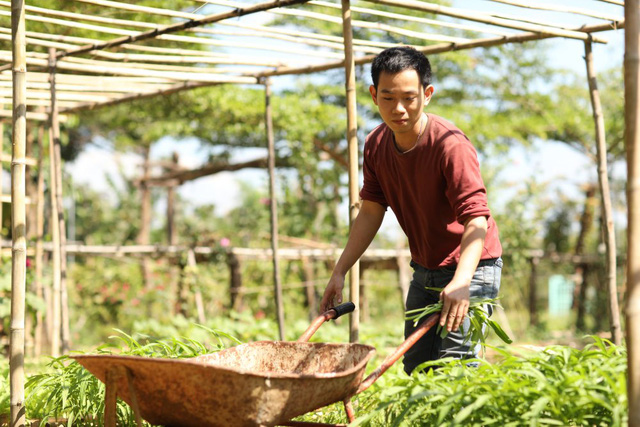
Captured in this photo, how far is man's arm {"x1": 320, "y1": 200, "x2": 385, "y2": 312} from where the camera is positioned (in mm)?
2930

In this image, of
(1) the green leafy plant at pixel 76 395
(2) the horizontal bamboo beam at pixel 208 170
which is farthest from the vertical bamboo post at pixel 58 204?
(2) the horizontal bamboo beam at pixel 208 170

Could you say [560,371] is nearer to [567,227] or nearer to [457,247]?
[457,247]

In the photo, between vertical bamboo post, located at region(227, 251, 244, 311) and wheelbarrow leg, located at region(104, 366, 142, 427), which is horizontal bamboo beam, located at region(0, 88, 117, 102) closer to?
vertical bamboo post, located at region(227, 251, 244, 311)

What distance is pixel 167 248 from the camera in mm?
8430

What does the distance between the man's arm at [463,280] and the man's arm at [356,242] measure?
0.63 meters

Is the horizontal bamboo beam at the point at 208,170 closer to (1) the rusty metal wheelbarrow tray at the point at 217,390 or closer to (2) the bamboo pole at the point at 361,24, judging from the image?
(2) the bamboo pole at the point at 361,24

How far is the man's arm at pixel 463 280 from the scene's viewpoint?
2.35 metres

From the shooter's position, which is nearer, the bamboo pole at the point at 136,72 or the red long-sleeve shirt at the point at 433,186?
the red long-sleeve shirt at the point at 433,186

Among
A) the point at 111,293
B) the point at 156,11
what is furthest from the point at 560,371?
the point at 111,293

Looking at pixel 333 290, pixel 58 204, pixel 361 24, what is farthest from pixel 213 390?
pixel 58 204

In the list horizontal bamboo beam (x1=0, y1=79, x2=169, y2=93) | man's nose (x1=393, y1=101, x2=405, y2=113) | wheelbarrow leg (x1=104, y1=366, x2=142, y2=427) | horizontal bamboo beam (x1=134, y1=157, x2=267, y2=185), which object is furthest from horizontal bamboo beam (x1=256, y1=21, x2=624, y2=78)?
horizontal bamboo beam (x1=134, y1=157, x2=267, y2=185)

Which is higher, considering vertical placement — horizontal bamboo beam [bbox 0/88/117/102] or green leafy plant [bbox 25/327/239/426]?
horizontal bamboo beam [bbox 0/88/117/102]

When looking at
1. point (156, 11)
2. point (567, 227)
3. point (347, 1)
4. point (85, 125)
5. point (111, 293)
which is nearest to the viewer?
point (347, 1)

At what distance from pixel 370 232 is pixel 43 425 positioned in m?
1.56
